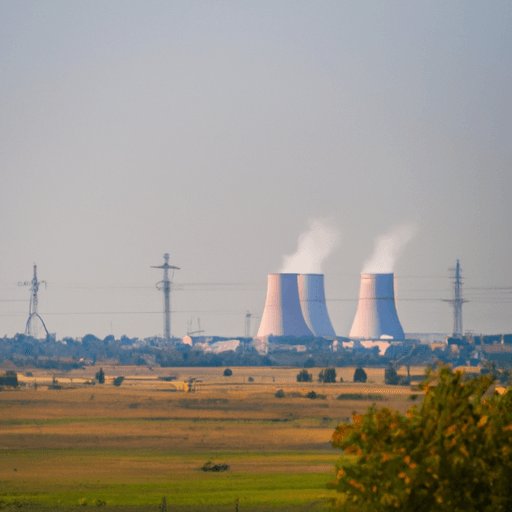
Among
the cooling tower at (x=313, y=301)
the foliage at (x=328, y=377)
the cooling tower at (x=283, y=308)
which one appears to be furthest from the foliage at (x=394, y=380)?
the cooling tower at (x=313, y=301)

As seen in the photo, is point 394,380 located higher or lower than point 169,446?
higher

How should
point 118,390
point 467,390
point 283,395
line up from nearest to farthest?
point 467,390
point 283,395
point 118,390

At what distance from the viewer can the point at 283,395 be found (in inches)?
2477

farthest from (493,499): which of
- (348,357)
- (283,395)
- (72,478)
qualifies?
(348,357)

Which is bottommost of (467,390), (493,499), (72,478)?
(72,478)

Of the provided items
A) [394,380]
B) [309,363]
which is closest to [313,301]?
[394,380]

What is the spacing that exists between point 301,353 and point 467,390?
114319mm

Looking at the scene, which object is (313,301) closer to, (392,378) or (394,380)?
(392,378)

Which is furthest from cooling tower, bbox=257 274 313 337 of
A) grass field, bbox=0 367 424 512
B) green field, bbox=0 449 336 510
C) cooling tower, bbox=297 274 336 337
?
green field, bbox=0 449 336 510

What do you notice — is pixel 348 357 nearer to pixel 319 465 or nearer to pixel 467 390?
pixel 319 465

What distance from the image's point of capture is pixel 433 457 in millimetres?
11500

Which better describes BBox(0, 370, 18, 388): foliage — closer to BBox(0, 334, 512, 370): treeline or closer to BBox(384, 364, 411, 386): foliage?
BBox(384, 364, 411, 386): foliage

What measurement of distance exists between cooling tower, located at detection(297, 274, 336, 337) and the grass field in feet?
76.4

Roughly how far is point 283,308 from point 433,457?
2944 inches
